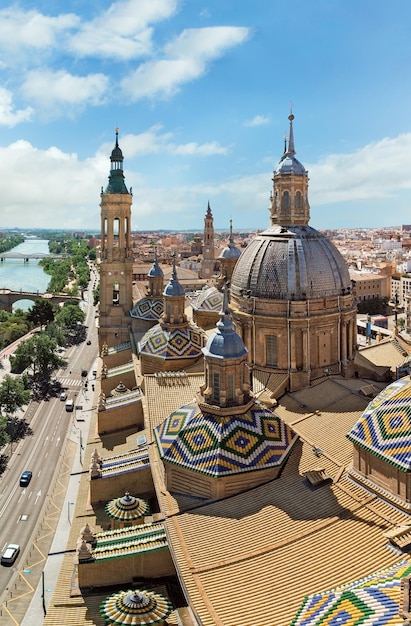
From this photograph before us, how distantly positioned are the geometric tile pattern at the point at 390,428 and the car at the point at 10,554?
20.0 m

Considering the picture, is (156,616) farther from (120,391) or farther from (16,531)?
(120,391)

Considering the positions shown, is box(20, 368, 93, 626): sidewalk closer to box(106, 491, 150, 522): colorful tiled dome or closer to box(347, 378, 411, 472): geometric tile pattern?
box(106, 491, 150, 522): colorful tiled dome

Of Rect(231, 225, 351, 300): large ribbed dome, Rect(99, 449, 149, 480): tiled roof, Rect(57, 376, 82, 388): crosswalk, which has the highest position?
Rect(231, 225, 351, 300): large ribbed dome

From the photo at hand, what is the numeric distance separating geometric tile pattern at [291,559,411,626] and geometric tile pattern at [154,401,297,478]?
646cm

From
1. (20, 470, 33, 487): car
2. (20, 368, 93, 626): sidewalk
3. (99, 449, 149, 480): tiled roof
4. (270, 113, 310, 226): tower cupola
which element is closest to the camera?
(20, 368, 93, 626): sidewalk

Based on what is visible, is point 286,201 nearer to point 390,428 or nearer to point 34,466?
point 390,428

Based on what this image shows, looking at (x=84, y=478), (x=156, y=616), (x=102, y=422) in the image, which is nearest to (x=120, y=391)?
(x=102, y=422)

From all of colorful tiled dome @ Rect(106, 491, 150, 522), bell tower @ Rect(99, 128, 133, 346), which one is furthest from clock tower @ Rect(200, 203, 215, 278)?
colorful tiled dome @ Rect(106, 491, 150, 522)

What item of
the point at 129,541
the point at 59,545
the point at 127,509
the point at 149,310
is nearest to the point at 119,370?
the point at 149,310

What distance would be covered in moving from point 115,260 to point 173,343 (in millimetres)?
15320

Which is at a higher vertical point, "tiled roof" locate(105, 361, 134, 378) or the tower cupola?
the tower cupola

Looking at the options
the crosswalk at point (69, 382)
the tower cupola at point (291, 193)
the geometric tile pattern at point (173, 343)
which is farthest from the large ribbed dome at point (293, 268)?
the crosswalk at point (69, 382)

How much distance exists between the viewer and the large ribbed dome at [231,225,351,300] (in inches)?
1192

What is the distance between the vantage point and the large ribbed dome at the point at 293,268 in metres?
30.3
